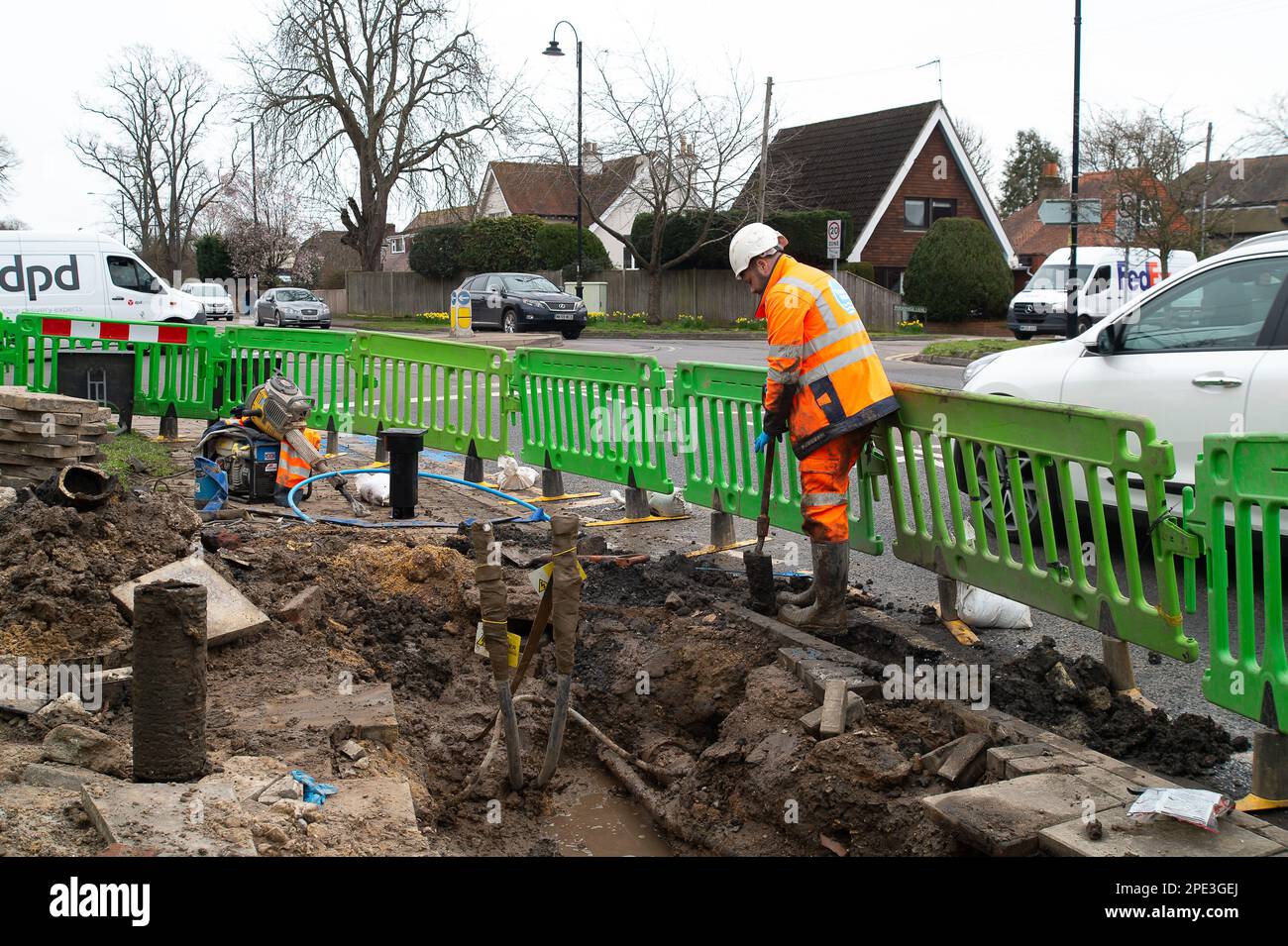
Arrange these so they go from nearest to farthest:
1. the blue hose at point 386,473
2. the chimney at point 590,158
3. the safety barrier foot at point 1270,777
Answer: the safety barrier foot at point 1270,777 → the blue hose at point 386,473 → the chimney at point 590,158

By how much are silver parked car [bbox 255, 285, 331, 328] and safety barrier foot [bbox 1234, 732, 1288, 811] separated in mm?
38223

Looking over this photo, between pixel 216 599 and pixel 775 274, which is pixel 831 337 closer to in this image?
pixel 775 274

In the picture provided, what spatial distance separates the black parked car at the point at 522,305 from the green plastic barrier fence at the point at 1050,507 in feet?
81.8

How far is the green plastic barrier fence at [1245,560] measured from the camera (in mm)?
4160

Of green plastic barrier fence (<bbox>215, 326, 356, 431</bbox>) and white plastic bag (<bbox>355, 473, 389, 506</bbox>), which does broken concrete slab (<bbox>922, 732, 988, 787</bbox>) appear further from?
green plastic barrier fence (<bbox>215, 326, 356, 431</bbox>)

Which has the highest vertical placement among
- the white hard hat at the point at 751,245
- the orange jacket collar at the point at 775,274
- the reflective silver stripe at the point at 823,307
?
the white hard hat at the point at 751,245

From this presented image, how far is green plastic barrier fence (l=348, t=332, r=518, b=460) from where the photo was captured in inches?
416

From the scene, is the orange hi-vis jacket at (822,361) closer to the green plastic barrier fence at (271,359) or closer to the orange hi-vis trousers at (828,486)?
the orange hi-vis trousers at (828,486)

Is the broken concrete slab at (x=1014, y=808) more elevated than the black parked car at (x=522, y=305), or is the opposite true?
the black parked car at (x=522, y=305)

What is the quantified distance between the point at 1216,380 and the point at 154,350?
405 inches

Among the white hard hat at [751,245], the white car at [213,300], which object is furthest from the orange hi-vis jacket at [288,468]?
the white car at [213,300]

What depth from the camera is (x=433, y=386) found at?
37.3 feet

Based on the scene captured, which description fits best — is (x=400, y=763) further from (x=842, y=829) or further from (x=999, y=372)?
(x=999, y=372)

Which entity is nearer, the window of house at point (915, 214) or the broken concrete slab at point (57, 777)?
the broken concrete slab at point (57, 777)
